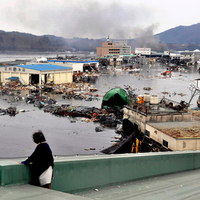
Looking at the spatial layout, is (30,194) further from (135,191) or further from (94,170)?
(135,191)

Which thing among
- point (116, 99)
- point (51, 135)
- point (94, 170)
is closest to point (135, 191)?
point (94, 170)

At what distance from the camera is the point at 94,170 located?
147 centimetres

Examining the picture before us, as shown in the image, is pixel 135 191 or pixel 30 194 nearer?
pixel 30 194

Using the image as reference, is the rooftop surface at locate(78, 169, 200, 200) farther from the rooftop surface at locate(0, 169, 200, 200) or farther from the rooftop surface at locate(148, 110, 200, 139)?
the rooftop surface at locate(148, 110, 200, 139)

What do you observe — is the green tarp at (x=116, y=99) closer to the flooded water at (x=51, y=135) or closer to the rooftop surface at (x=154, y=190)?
the flooded water at (x=51, y=135)

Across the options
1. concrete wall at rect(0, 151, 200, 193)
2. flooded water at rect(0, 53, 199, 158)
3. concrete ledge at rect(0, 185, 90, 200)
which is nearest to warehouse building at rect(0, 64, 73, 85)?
flooded water at rect(0, 53, 199, 158)

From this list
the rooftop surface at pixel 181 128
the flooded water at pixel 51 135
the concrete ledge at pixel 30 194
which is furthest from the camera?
the flooded water at pixel 51 135

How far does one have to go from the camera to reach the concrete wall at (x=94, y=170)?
1.21 m

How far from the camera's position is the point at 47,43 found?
316 ft

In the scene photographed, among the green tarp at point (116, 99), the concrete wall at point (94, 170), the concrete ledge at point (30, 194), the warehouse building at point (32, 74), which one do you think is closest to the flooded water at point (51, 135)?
the green tarp at point (116, 99)

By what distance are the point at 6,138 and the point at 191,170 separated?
465 centimetres

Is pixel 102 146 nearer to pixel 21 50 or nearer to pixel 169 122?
pixel 169 122

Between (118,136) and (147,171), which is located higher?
(147,171)

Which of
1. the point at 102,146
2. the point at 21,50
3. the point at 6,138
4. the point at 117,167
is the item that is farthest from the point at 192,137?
the point at 21,50
